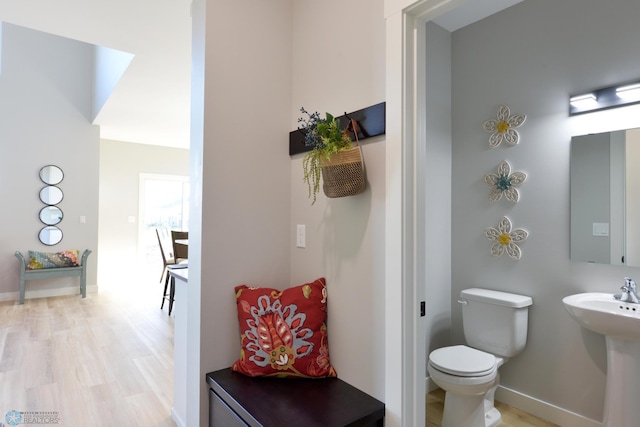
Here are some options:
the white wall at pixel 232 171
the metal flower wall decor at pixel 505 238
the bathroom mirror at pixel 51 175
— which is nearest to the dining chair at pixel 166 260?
the bathroom mirror at pixel 51 175

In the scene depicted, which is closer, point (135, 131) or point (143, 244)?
point (135, 131)

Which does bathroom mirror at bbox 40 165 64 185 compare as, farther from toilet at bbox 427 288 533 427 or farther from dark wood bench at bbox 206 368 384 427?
toilet at bbox 427 288 533 427

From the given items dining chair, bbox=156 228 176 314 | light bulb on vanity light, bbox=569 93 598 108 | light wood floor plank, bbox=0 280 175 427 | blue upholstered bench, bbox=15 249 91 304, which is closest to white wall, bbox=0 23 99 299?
blue upholstered bench, bbox=15 249 91 304

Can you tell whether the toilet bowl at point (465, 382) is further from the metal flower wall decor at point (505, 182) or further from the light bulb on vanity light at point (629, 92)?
the light bulb on vanity light at point (629, 92)

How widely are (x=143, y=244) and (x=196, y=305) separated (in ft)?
20.5

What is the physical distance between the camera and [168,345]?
331cm

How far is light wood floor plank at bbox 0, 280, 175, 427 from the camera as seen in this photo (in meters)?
2.24

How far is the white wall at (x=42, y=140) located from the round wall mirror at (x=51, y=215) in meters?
0.06

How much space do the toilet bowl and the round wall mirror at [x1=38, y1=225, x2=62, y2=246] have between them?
18.3 feet

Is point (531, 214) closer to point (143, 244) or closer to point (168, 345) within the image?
point (168, 345)

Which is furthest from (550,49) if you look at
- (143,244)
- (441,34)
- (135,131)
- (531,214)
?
(143,244)

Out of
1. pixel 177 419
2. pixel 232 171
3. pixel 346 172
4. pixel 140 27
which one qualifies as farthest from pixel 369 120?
pixel 140 27

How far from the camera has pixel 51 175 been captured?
17.1 feet

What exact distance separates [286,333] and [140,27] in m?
2.62
